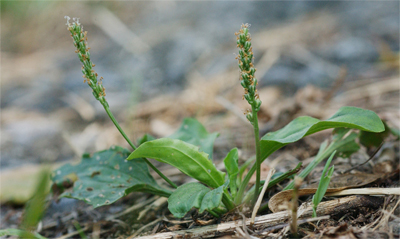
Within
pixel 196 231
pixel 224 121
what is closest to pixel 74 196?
pixel 196 231

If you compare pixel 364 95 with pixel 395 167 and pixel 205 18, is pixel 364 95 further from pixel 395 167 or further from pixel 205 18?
pixel 205 18

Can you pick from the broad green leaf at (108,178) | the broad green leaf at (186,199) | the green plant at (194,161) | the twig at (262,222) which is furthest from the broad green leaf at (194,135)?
the twig at (262,222)

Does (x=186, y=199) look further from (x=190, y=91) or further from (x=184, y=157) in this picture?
(x=190, y=91)

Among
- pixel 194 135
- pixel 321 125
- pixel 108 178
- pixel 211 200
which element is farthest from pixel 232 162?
pixel 108 178

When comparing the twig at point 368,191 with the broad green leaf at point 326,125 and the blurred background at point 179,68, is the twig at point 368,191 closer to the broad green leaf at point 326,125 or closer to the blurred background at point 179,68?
the broad green leaf at point 326,125

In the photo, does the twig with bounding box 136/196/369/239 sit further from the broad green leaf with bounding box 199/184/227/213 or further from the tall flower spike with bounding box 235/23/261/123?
the tall flower spike with bounding box 235/23/261/123

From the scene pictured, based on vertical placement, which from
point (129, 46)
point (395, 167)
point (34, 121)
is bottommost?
point (395, 167)
